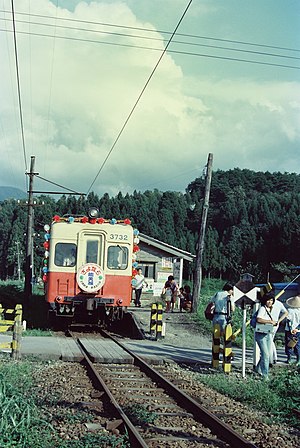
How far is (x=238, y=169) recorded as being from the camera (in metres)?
123

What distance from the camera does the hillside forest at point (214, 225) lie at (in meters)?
75.8

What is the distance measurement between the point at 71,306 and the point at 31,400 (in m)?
10.3

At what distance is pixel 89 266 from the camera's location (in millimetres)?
18359

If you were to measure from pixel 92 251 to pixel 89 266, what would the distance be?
69cm

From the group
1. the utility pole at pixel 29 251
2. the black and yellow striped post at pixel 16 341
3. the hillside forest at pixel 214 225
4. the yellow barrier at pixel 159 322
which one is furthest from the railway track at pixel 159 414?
the hillside forest at pixel 214 225

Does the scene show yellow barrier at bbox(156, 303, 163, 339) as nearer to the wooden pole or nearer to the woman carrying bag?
the woman carrying bag

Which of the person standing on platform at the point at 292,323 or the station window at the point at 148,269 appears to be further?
the station window at the point at 148,269

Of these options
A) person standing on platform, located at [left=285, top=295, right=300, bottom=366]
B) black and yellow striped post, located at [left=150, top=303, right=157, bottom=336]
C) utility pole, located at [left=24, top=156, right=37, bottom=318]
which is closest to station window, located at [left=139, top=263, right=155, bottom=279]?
utility pole, located at [left=24, top=156, right=37, bottom=318]

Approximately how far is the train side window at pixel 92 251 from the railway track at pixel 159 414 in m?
7.15

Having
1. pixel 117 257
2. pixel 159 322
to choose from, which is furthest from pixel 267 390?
pixel 117 257

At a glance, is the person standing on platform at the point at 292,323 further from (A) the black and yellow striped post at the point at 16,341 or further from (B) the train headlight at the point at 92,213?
(B) the train headlight at the point at 92,213

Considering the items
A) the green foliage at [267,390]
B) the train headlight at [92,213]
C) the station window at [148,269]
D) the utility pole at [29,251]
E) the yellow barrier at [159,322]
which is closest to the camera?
the green foliage at [267,390]

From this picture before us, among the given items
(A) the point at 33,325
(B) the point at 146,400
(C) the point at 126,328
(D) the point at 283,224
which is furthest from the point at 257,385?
(D) the point at 283,224

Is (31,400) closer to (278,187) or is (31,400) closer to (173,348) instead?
(173,348)
